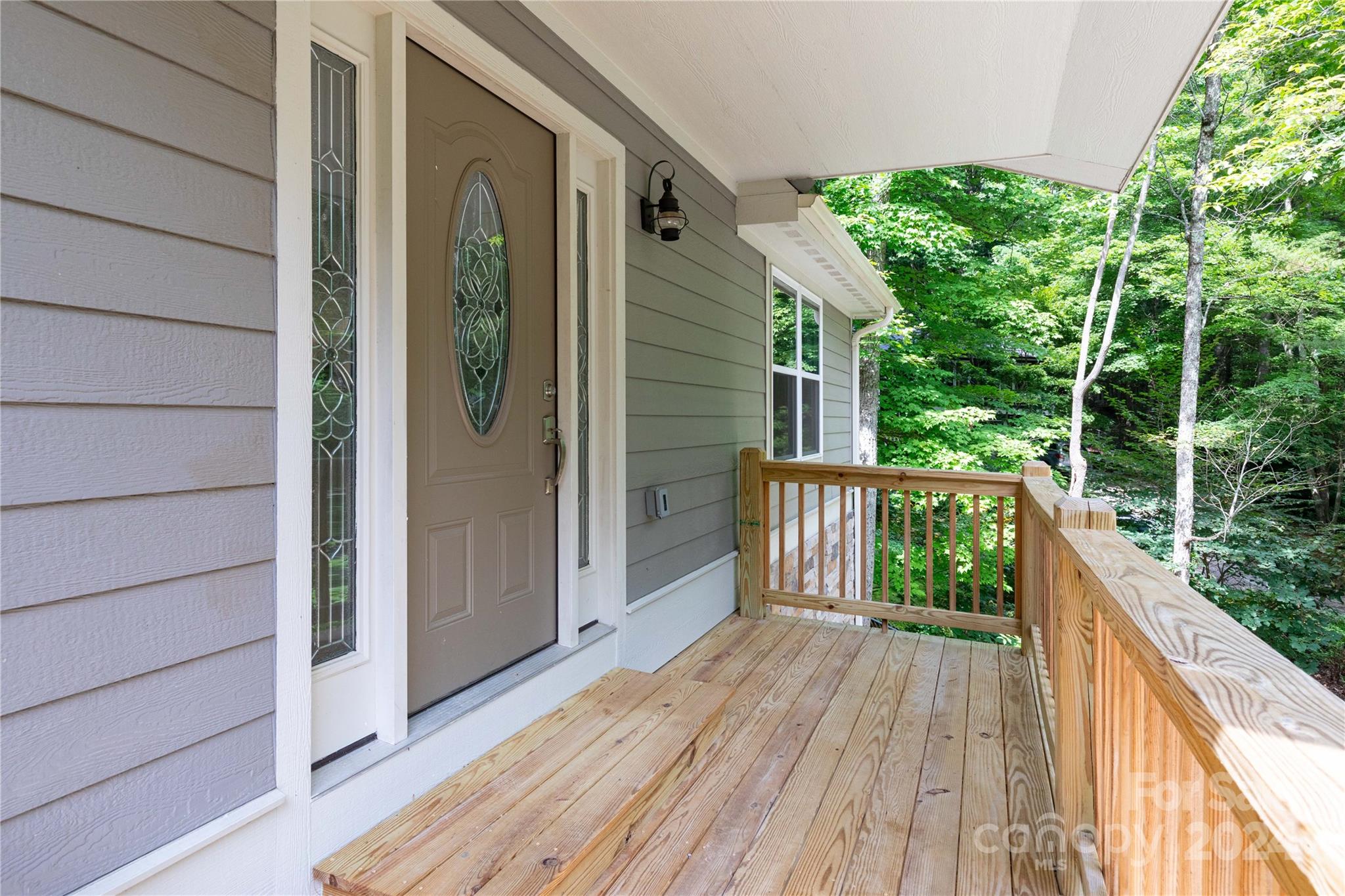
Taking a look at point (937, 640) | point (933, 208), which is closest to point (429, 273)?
point (937, 640)

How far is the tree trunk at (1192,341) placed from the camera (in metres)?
9.76

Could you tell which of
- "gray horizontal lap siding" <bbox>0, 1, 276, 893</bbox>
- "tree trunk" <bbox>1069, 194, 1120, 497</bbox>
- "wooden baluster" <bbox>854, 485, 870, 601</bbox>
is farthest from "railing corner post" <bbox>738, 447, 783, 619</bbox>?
"tree trunk" <bbox>1069, 194, 1120, 497</bbox>

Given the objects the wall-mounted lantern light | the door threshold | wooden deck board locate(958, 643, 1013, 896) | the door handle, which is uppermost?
the wall-mounted lantern light

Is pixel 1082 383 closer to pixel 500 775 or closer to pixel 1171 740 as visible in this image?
pixel 500 775

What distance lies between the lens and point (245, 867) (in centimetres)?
141

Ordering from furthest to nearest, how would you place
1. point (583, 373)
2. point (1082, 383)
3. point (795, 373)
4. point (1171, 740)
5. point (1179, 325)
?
point (1082, 383) → point (1179, 325) → point (795, 373) → point (583, 373) → point (1171, 740)

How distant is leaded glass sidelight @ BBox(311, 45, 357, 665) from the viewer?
1.66 metres

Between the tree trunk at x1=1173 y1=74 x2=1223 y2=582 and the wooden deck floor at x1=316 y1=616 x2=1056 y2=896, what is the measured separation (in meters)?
8.81

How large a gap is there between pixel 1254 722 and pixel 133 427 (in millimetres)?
1606

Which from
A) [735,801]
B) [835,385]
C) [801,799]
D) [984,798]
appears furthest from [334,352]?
[835,385]

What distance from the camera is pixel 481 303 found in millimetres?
2209

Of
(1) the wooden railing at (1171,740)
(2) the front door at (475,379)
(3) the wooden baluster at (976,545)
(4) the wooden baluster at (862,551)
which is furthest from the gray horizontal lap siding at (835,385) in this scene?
(2) the front door at (475,379)

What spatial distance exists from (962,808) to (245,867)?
191cm

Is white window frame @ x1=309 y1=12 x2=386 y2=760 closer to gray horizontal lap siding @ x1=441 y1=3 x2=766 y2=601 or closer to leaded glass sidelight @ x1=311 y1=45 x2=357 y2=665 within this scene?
leaded glass sidelight @ x1=311 y1=45 x2=357 y2=665
